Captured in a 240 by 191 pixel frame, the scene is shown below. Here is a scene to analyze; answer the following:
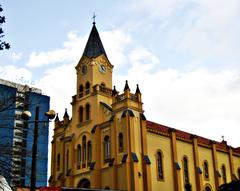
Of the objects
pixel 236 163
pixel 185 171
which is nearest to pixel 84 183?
pixel 185 171

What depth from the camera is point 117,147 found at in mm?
40875

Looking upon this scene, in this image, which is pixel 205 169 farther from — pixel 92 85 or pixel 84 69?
pixel 84 69

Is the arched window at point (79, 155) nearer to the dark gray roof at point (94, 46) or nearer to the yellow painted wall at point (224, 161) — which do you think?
the dark gray roof at point (94, 46)

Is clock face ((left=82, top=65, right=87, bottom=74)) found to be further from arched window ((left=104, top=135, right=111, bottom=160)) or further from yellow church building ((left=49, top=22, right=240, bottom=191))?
arched window ((left=104, top=135, right=111, bottom=160))

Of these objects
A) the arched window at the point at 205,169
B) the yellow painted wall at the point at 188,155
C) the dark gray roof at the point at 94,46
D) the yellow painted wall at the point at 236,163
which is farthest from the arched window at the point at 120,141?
the yellow painted wall at the point at 236,163

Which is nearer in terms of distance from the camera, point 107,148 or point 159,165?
point 159,165

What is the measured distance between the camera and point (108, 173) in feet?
134

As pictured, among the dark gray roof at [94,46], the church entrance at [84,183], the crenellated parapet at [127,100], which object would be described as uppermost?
the dark gray roof at [94,46]

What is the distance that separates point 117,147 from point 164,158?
218 inches

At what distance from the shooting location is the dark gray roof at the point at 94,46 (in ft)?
157

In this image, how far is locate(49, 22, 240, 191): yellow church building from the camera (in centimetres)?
3991

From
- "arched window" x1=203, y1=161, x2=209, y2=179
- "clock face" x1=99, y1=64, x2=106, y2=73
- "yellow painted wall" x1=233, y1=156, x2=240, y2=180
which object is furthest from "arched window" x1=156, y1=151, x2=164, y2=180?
"yellow painted wall" x1=233, y1=156, x2=240, y2=180

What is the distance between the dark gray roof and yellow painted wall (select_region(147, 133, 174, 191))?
12.0 m

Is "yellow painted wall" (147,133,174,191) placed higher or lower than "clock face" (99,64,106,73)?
lower
